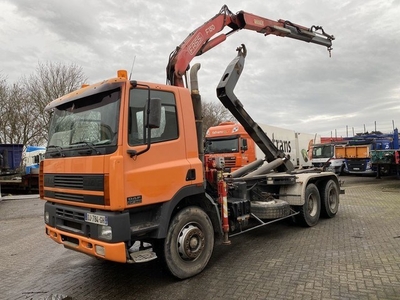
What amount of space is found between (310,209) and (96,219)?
17.5ft

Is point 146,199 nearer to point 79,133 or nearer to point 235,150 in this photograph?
point 79,133

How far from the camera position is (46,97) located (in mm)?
27391

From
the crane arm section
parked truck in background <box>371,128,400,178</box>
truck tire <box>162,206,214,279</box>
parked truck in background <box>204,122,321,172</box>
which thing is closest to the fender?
truck tire <box>162,206,214,279</box>

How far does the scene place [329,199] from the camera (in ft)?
27.0

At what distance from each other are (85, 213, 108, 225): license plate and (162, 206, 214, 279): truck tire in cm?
91

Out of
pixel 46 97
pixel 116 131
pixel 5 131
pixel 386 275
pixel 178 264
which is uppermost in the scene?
pixel 46 97

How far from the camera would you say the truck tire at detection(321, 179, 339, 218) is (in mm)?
8078

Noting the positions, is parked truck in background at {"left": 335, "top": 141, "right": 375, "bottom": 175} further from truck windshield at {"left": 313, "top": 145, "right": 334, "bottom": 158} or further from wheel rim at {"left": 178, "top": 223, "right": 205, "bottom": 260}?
wheel rim at {"left": 178, "top": 223, "right": 205, "bottom": 260}

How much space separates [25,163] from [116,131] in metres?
19.0

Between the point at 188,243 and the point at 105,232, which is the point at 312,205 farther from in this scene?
the point at 105,232

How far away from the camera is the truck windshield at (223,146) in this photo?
14141 millimetres

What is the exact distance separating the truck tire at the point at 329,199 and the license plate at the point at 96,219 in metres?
6.06

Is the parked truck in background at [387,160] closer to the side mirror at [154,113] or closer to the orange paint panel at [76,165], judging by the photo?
the side mirror at [154,113]

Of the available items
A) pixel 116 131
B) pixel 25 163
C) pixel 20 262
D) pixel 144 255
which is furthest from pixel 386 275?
pixel 25 163
